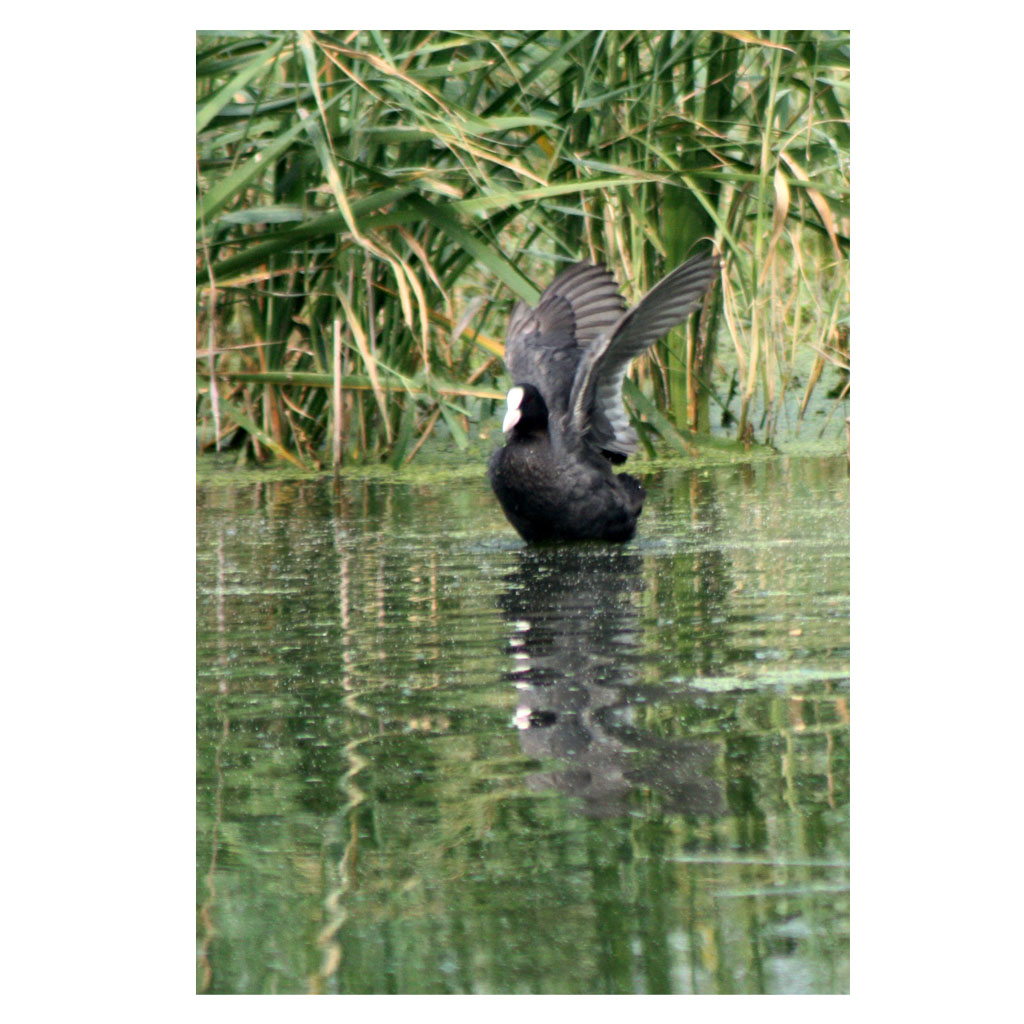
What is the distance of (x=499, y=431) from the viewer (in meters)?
5.10

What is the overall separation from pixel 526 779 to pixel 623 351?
65.8 inches

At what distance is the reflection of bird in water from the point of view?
2.76 m

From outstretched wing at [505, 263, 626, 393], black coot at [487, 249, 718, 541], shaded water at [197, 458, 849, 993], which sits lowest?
shaded water at [197, 458, 849, 993]

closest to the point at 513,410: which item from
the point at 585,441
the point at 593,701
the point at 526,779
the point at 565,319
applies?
the point at 585,441

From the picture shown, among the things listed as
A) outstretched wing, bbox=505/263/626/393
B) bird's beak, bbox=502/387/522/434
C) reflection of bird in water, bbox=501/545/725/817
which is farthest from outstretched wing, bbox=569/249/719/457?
reflection of bird in water, bbox=501/545/725/817

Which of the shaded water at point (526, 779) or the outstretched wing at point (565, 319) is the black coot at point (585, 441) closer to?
the outstretched wing at point (565, 319)

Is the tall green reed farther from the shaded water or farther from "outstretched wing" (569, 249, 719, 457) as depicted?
the shaded water

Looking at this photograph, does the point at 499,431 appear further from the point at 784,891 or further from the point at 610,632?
the point at 784,891

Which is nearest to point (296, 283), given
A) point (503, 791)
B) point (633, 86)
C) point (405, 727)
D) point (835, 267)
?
point (633, 86)

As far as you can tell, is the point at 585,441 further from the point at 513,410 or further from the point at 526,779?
the point at 526,779

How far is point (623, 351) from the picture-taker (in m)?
4.14

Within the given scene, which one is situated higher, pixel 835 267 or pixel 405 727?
pixel 835 267
